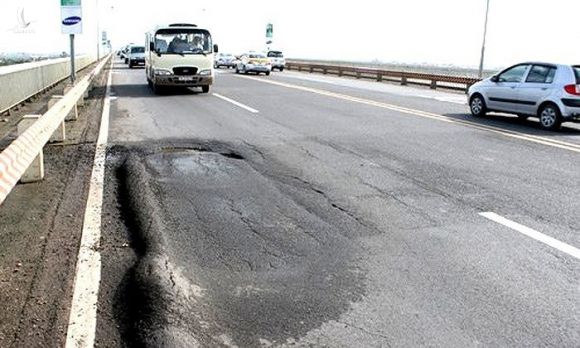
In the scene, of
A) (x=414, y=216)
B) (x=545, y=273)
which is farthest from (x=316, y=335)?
(x=414, y=216)

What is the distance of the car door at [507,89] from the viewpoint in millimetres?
14891

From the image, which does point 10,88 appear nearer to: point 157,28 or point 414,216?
point 157,28

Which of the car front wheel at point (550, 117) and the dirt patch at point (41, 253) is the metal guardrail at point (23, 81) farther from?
the car front wheel at point (550, 117)

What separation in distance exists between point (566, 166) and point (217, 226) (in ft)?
19.5

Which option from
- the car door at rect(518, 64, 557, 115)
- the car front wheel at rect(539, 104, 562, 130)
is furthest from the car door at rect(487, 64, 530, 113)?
the car front wheel at rect(539, 104, 562, 130)

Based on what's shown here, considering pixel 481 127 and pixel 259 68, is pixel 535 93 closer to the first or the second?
pixel 481 127

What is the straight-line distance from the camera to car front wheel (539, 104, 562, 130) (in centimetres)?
1362

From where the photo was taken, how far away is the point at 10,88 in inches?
595

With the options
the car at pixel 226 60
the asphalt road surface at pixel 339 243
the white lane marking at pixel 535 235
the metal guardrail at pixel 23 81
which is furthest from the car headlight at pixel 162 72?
the car at pixel 226 60

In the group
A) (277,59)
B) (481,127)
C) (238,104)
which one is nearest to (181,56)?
(238,104)

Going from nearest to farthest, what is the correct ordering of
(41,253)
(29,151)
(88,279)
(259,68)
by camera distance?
1. (88,279)
2. (41,253)
3. (29,151)
4. (259,68)

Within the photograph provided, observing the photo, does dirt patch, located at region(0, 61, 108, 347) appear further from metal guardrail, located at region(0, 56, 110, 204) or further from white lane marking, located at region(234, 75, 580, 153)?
white lane marking, located at region(234, 75, 580, 153)

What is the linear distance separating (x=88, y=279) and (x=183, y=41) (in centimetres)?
1827

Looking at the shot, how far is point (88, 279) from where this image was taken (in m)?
4.38
